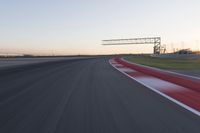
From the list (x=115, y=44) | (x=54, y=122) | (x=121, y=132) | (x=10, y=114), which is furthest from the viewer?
(x=115, y=44)

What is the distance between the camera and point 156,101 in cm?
1141

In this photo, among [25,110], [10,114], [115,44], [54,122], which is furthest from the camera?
[115,44]

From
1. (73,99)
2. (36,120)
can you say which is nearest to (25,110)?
(36,120)

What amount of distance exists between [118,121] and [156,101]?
11.7 feet

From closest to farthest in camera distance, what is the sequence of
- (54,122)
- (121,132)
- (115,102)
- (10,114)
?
(121,132) → (54,122) → (10,114) → (115,102)

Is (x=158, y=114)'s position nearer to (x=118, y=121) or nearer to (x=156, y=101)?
(x=118, y=121)

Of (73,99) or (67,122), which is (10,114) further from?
(73,99)

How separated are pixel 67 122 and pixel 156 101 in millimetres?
4179

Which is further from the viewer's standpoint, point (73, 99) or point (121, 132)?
point (73, 99)

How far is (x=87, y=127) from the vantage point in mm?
7422

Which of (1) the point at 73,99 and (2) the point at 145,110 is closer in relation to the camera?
(2) the point at 145,110

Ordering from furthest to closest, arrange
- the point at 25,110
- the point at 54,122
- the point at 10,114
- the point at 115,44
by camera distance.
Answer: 1. the point at 115,44
2. the point at 25,110
3. the point at 10,114
4. the point at 54,122

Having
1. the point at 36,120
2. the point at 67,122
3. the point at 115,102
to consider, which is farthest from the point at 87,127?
the point at 115,102

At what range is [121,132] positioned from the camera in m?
6.99
